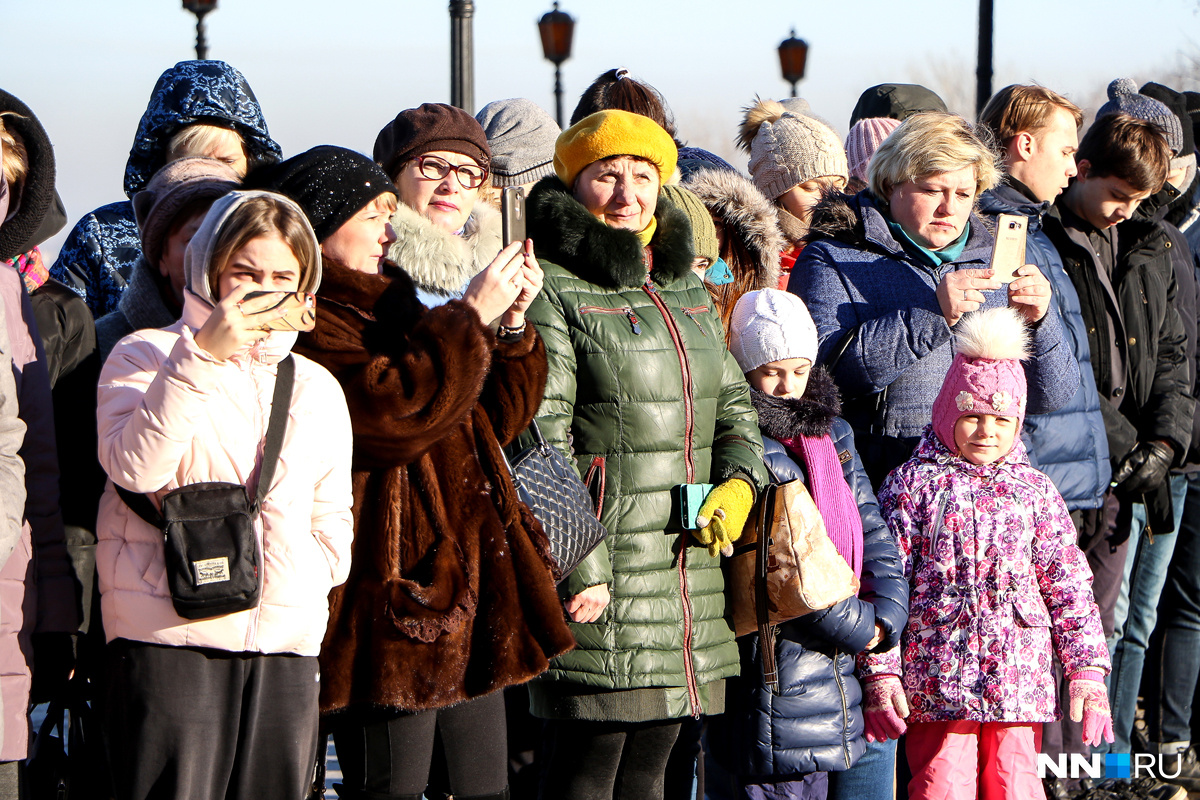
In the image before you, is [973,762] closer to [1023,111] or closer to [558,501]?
[558,501]

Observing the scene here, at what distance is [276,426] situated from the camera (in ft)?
8.92

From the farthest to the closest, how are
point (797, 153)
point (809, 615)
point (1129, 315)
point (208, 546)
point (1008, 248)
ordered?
point (797, 153), point (1129, 315), point (1008, 248), point (809, 615), point (208, 546)

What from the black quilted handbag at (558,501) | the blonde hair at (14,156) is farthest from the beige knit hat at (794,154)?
the blonde hair at (14,156)

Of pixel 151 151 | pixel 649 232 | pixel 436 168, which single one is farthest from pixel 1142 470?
pixel 151 151

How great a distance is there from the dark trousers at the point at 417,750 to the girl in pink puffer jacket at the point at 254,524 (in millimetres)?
286

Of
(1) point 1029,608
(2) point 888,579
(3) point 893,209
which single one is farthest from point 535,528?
(3) point 893,209

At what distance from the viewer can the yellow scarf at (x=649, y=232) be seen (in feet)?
12.6

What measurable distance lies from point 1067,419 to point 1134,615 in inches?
51.4

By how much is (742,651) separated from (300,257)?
6.13 ft

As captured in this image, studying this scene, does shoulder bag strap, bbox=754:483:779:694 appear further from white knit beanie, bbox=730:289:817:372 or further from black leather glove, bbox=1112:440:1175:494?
black leather glove, bbox=1112:440:1175:494

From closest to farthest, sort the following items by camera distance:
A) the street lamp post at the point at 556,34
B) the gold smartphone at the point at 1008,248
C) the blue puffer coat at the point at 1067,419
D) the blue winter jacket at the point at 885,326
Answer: the blue winter jacket at the point at 885,326
the gold smartphone at the point at 1008,248
the blue puffer coat at the point at 1067,419
the street lamp post at the point at 556,34

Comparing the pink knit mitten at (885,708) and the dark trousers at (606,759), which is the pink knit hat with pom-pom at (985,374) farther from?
the dark trousers at (606,759)

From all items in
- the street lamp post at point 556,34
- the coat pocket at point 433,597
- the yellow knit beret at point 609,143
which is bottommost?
the coat pocket at point 433,597

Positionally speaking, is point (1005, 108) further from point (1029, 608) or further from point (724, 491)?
point (724, 491)
